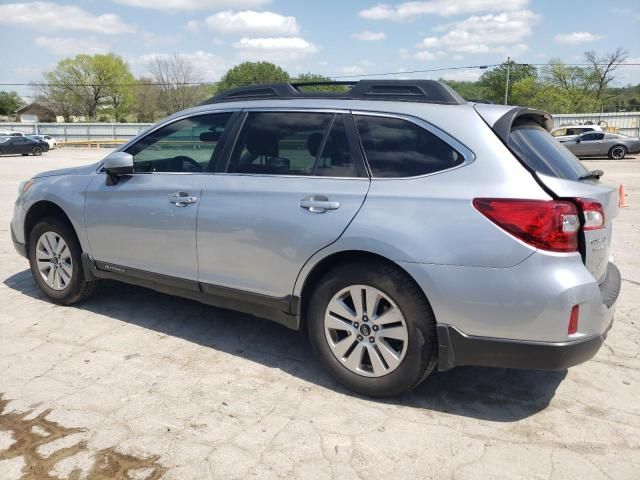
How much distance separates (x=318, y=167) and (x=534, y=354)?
5.25ft

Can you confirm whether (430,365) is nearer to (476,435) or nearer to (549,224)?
(476,435)

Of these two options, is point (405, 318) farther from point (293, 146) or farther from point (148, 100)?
point (148, 100)

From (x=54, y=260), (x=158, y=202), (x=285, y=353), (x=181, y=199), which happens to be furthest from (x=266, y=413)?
(x=54, y=260)

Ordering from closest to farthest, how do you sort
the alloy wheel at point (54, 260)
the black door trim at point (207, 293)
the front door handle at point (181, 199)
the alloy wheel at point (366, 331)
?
the alloy wheel at point (366, 331) → the black door trim at point (207, 293) → the front door handle at point (181, 199) → the alloy wheel at point (54, 260)

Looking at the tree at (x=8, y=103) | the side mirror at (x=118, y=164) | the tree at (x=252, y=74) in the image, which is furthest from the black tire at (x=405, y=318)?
the tree at (x=8, y=103)

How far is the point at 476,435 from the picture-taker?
2805mm

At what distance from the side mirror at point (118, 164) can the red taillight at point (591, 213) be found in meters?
3.06

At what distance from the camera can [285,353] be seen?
12.6ft

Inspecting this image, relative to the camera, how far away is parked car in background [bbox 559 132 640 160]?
Answer: 25844 millimetres

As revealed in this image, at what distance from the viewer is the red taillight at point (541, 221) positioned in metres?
2.60

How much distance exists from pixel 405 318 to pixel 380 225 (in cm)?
52

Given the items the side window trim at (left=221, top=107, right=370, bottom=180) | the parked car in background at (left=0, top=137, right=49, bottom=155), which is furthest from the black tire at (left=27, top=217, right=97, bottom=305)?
the parked car in background at (left=0, top=137, right=49, bottom=155)

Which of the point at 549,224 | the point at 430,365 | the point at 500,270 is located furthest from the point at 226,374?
the point at 549,224

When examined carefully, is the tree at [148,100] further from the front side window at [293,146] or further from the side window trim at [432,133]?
the side window trim at [432,133]
